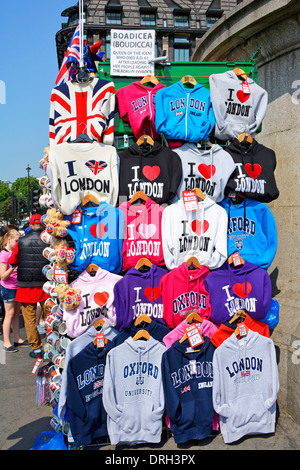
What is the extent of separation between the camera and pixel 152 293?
3.56 metres

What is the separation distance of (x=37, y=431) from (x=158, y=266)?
211 centimetres

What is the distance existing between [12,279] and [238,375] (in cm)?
430

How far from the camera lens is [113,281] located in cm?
357

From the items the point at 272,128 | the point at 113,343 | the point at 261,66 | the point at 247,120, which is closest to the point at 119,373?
the point at 113,343

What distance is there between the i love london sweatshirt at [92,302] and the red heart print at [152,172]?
3.22 ft

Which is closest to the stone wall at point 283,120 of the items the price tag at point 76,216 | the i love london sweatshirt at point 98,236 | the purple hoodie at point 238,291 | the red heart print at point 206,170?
the purple hoodie at point 238,291

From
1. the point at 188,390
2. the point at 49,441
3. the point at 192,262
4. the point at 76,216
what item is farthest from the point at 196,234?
the point at 49,441

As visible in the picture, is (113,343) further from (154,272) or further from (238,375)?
(238,375)

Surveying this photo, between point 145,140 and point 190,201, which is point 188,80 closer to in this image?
point 145,140

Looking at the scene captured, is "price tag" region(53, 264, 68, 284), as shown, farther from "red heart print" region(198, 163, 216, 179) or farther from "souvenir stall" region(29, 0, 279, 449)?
"red heart print" region(198, 163, 216, 179)

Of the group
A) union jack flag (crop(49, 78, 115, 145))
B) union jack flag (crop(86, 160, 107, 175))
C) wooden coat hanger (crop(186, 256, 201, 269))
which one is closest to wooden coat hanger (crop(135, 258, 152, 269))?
wooden coat hanger (crop(186, 256, 201, 269))

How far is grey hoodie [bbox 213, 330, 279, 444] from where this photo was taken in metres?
3.52

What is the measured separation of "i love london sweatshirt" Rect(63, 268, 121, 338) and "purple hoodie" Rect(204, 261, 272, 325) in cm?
91

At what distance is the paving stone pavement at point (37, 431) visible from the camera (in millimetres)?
3551
